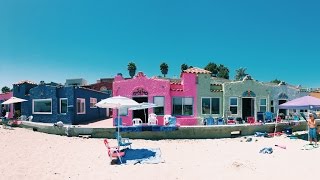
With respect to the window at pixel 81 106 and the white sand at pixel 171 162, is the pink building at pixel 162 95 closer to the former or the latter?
the white sand at pixel 171 162

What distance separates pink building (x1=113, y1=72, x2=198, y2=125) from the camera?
23.9 metres

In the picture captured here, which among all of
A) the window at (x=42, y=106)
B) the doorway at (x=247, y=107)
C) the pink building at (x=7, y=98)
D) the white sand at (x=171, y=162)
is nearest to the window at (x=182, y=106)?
the doorway at (x=247, y=107)

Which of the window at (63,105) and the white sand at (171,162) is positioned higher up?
the window at (63,105)

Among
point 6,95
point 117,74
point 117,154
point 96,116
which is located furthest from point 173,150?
point 6,95

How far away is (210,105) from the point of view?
82.2ft

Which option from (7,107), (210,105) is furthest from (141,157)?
(7,107)

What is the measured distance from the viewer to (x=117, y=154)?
1333 cm

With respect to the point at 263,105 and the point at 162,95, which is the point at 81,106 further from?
the point at 263,105

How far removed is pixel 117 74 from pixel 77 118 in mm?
6709

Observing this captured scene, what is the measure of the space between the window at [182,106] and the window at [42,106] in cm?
1311

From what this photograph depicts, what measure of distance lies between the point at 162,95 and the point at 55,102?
1157cm

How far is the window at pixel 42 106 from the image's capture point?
29.1 m

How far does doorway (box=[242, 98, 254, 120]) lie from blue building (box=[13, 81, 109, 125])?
16.1m

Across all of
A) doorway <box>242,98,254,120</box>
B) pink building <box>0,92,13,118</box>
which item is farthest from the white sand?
pink building <box>0,92,13,118</box>
